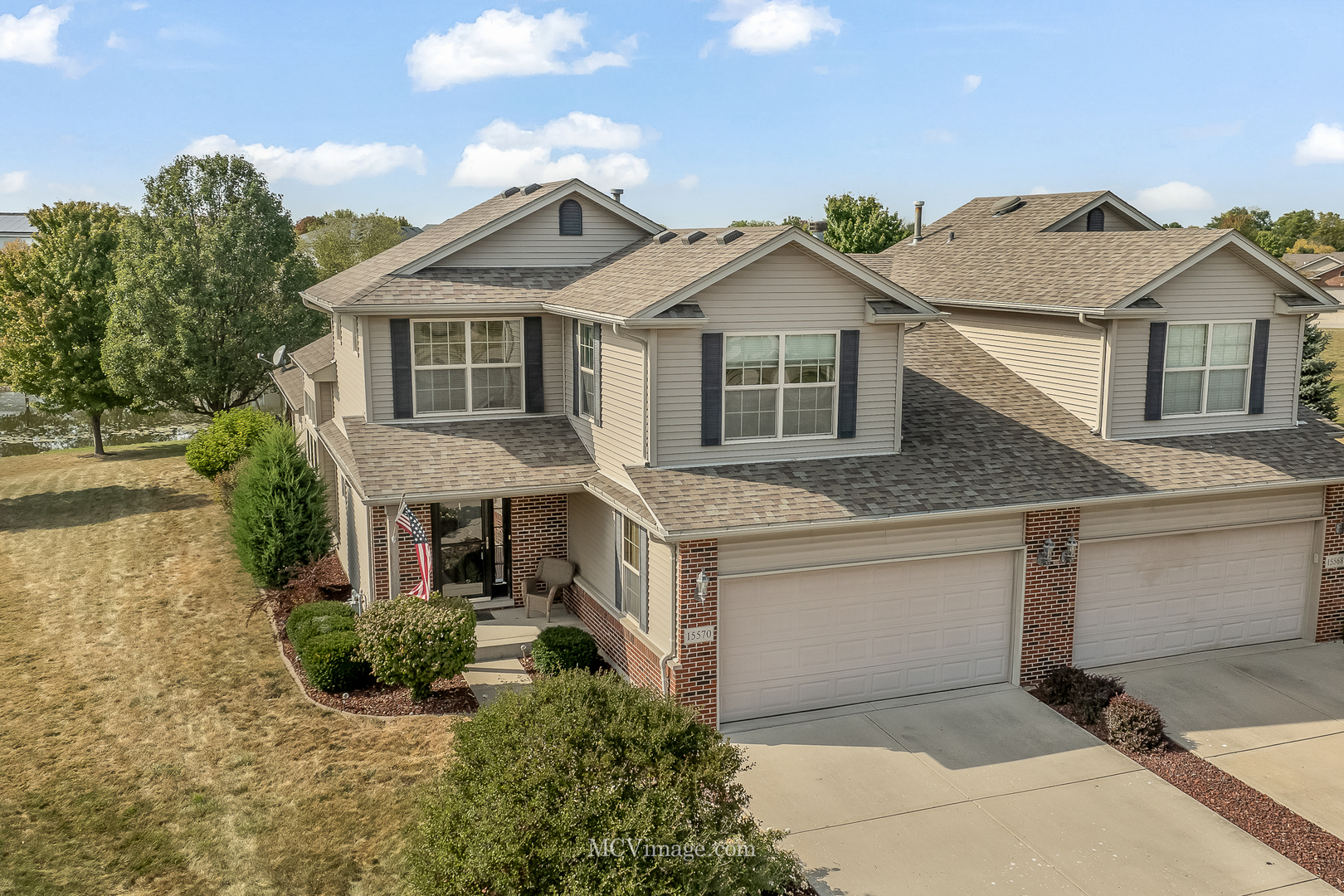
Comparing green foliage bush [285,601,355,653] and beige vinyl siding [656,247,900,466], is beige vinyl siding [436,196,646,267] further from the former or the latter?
green foliage bush [285,601,355,653]

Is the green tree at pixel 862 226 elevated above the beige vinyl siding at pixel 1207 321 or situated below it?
above

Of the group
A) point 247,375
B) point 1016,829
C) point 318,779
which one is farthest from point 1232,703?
point 247,375

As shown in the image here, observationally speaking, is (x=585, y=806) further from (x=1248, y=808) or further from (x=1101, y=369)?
(x=1101, y=369)

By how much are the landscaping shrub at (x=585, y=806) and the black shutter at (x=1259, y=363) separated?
12.8 meters

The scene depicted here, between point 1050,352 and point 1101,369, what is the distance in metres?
1.33

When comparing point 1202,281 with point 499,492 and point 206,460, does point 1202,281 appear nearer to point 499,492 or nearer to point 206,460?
point 499,492

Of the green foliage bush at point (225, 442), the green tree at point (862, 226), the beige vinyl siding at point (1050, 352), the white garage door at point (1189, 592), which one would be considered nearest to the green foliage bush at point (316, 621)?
the white garage door at point (1189, 592)

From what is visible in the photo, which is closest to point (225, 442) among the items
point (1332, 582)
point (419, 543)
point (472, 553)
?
point (472, 553)

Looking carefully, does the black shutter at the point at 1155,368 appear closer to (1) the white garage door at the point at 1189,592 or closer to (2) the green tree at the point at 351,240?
(1) the white garage door at the point at 1189,592

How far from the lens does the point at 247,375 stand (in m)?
35.1

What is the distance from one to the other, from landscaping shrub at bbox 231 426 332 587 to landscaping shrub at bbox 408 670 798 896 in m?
10.8

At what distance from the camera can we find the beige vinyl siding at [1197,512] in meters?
15.5

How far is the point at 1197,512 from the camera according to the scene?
52.8 feet

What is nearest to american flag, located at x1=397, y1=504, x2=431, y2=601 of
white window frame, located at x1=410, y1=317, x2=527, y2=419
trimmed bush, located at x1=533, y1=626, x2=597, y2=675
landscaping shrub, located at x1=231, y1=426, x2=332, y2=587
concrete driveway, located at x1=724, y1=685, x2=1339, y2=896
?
trimmed bush, located at x1=533, y1=626, x2=597, y2=675
